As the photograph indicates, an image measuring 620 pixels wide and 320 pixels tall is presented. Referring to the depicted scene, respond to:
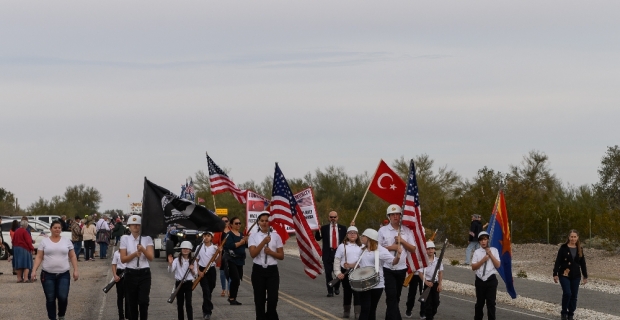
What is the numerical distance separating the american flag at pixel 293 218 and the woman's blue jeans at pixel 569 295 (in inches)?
196

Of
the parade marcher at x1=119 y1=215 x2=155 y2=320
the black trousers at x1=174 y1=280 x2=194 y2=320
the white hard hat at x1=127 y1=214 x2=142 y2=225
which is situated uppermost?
the white hard hat at x1=127 y1=214 x2=142 y2=225

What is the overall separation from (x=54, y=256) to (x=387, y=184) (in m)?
6.78

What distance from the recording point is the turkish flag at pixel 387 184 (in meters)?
18.8

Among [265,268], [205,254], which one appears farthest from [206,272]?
[265,268]

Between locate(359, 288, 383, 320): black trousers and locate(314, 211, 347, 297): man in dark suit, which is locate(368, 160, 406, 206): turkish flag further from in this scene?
locate(359, 288, 383, 320): black trousers

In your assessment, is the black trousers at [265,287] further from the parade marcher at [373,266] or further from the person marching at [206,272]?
the person marching at [206,272]

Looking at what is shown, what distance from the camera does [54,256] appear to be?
15.0 meters

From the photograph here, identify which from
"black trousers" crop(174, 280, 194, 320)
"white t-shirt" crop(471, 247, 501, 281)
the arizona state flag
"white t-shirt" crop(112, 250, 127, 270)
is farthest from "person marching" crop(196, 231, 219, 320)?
the arizona state flag

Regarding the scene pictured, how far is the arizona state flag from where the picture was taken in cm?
1683

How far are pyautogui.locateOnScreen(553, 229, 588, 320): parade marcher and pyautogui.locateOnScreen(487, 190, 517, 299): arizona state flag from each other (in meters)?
1.46

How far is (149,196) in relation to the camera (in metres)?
14.4

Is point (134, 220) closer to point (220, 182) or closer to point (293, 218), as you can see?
point (293, 218)

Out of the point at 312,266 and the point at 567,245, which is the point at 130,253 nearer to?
the point at 312,266

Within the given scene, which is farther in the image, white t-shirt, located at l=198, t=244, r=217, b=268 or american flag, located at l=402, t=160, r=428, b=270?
white t-shirt, located at l=198, t=244, r=217, b=268
